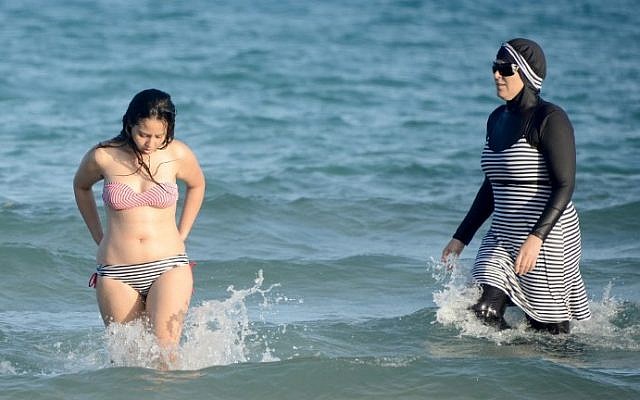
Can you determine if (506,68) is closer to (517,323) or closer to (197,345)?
(517,323)

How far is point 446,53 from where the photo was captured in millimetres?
25094

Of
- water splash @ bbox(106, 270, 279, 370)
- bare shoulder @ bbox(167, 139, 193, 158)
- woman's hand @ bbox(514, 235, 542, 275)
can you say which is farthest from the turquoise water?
bare shoulder @ bbox(167, 139, 193, 158)

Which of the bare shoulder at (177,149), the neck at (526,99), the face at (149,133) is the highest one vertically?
the neck at (526,99)

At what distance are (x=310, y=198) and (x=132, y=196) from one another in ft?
21.2

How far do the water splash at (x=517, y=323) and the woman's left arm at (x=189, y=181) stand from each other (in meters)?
1.61

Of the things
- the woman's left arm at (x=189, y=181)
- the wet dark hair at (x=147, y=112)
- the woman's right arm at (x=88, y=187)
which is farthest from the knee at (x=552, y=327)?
the woman's right arm at (x=88, y=187)

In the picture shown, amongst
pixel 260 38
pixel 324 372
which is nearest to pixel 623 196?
pixel 324 372

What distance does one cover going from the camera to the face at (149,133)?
5.27m

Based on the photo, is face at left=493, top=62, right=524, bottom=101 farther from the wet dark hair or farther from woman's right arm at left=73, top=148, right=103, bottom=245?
woman's right arm at left=73, top=148, right=103, bottom=245

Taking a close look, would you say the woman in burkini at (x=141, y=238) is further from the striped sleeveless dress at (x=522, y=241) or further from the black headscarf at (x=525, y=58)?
the black headscarf at (x=525, y=58)

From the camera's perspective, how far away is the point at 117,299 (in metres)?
5.42

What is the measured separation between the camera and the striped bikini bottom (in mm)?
5406

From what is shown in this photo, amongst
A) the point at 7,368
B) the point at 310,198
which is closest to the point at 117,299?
the point at 7,368

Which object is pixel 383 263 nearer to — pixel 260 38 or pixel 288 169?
pixel 288 169
